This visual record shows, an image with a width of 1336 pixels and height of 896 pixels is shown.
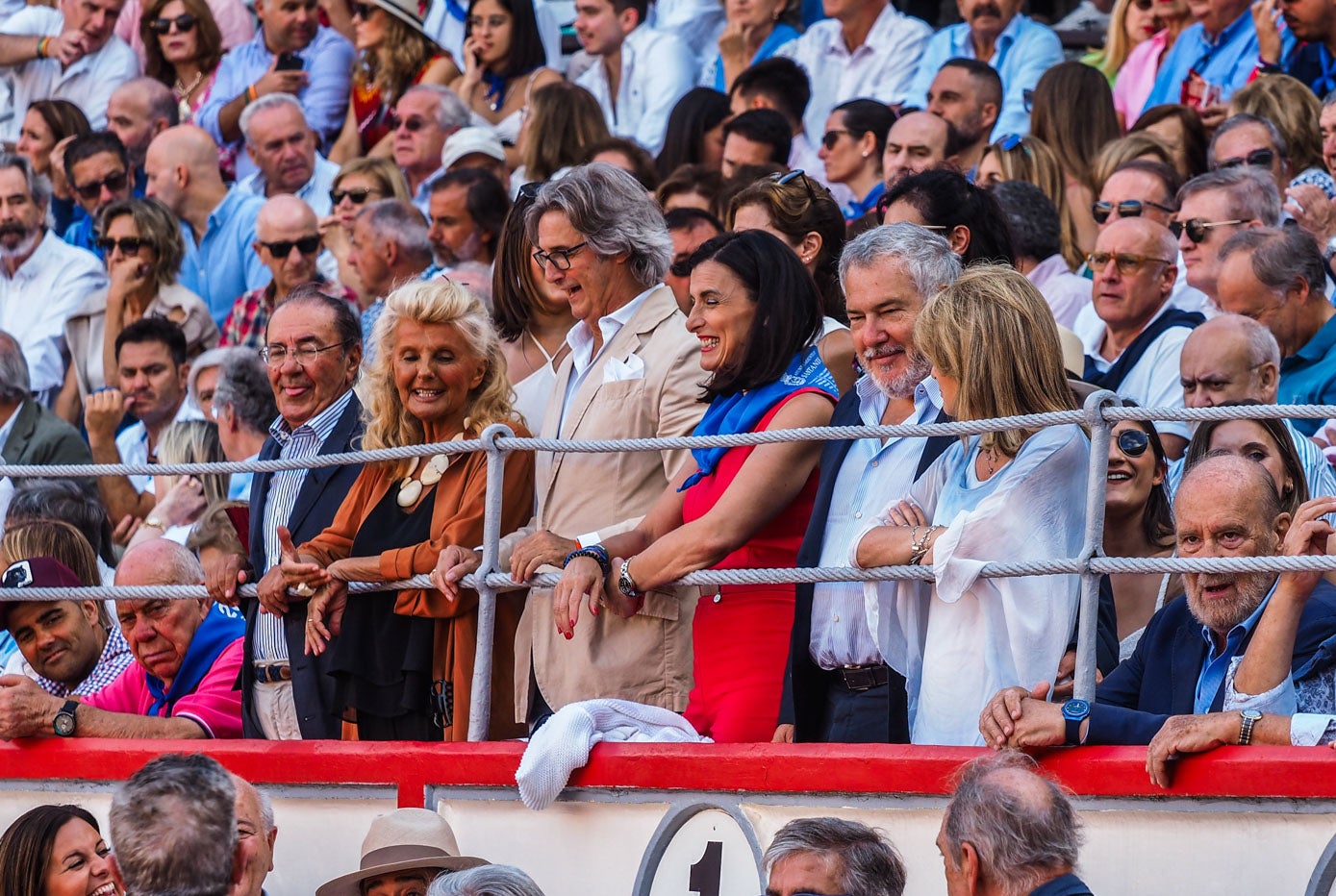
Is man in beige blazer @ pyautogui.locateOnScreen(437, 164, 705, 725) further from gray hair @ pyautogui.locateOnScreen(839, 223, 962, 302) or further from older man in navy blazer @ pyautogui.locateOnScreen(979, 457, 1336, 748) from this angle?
older man in navy blazer @ pyautogui.locateOnScreen(979, 457, 1336, 748)

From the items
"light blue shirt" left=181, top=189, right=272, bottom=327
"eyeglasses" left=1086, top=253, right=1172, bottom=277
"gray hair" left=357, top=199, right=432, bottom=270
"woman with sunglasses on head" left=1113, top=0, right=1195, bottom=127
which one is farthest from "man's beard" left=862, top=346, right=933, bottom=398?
"light blue shirt" left=181, top=189, right=272, bottom=327

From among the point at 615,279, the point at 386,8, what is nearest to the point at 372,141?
the point at 386,8

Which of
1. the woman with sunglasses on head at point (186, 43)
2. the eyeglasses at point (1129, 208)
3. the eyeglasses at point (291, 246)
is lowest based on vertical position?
the eyeglasses at point (1129, 208)

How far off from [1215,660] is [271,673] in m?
2.98

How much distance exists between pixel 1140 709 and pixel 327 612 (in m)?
2.35

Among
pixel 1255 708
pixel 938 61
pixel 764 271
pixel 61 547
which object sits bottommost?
pixel 1255 708

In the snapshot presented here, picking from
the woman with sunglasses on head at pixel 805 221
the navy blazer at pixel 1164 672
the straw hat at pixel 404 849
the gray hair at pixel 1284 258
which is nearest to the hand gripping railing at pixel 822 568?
the navy blazer at pixel 1164 672

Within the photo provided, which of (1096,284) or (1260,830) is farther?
(1096,284)

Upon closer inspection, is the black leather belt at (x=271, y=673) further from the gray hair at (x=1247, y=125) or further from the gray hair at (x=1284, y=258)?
the gray hair at (x=1247, y=125)

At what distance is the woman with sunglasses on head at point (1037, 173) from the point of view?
28.9 feet

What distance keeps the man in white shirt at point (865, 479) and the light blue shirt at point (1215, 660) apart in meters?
0.78

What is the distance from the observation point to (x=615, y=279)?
6.41 m

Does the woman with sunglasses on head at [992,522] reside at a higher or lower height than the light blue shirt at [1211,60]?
lower

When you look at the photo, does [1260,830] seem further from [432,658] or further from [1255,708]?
[432,658]
